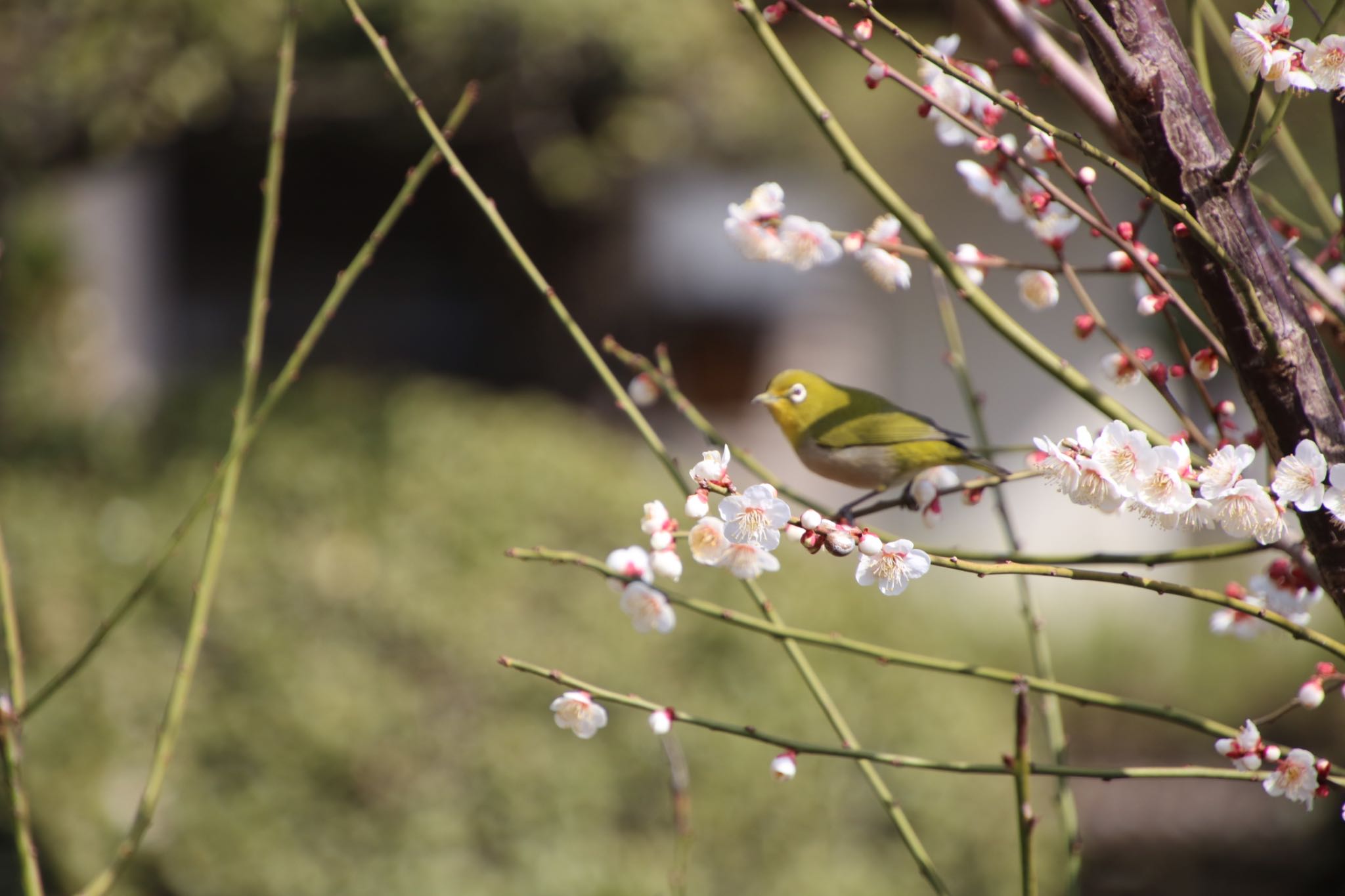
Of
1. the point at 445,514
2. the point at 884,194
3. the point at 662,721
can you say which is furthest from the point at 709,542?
the point at 445,514

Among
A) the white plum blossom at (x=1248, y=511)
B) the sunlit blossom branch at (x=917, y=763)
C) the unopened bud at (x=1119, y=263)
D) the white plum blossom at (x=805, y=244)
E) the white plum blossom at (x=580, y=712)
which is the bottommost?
the white plum blossom at (x=580, y=712)

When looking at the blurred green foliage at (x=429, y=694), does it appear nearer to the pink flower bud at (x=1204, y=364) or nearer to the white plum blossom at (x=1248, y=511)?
the pink flower bud at (x=1204, y=364)

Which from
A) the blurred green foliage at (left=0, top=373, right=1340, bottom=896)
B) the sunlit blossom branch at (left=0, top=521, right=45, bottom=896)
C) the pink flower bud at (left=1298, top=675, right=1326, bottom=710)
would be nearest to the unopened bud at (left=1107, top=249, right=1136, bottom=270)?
the pink flower bud at (left=1298, top=675, right=1326, bottom=710)

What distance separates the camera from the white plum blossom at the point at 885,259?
118 cm

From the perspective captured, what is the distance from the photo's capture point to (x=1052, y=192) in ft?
3.11

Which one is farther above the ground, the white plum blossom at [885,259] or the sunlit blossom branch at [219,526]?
the white plum blossom at [885,259]

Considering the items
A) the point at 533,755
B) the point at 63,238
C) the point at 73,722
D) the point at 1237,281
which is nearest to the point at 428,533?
the point at 533,755

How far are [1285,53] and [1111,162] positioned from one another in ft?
0.52

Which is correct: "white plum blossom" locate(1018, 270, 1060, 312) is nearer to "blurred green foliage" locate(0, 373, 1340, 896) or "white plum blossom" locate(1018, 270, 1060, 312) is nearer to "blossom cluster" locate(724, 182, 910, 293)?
"blossom cluster" locate(724, 182, 910, 293)

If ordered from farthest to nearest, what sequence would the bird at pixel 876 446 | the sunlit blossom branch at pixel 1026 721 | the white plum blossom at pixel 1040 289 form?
1. the bird at pixel 876 446
2. the white plum blossom at pixel 1040 289
3. the sunlit blossom branch at pixel 1026 721

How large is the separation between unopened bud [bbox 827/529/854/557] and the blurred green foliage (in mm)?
2216

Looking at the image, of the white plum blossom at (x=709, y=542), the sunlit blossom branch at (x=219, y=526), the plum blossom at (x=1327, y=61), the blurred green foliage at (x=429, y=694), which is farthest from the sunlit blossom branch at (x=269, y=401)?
the blurred green foliage at (x=429, y=694)

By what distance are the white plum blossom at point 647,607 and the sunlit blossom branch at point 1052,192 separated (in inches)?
16.4

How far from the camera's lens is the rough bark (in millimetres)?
786
